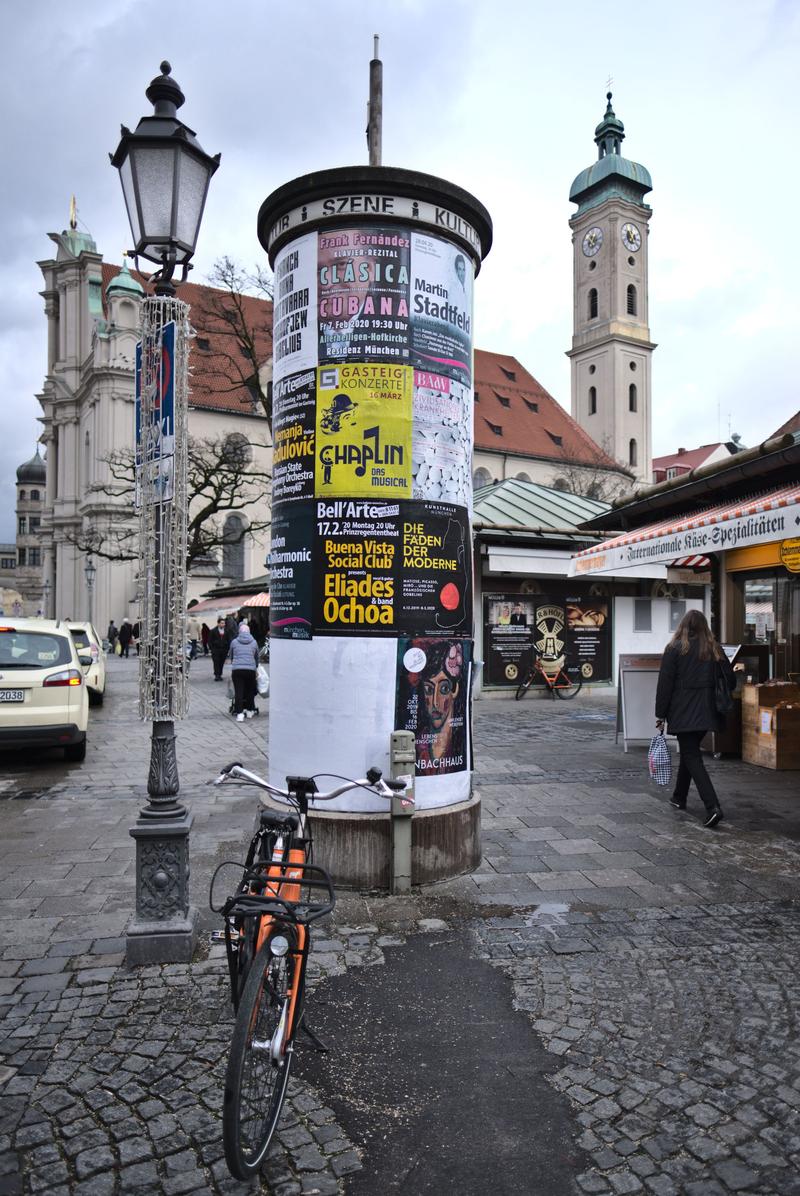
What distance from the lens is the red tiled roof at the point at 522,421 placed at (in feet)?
200

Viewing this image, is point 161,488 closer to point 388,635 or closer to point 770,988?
point 388,635

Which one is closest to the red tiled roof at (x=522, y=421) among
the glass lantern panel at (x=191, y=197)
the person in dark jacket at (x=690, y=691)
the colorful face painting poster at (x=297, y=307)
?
the person in dark jacket at (x=690, y=691)

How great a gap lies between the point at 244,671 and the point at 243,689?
1.21 feet

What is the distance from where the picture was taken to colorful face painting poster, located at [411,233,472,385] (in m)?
5.61

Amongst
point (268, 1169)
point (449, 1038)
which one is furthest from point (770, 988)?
point (268, 1169)

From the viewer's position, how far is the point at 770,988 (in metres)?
4.11

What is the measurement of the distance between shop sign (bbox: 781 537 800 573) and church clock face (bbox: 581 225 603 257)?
2581 inches

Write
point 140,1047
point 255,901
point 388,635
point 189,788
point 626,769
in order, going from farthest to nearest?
point 626,769 → point 189,788 → point 388,635 → point 140,1047 → point 255,901

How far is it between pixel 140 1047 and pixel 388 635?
2717 millimetres

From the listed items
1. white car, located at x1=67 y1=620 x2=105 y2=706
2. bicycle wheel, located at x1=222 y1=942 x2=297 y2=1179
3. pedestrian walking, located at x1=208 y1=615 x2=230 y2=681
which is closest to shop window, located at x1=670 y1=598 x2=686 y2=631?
pedestrian walking, located at x1=208 y1=615 x2=230 y2=681

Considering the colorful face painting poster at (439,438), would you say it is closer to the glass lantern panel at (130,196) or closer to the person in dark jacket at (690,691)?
the glass lantern panel at (130,196)

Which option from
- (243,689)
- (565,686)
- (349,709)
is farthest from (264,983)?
(565,686)

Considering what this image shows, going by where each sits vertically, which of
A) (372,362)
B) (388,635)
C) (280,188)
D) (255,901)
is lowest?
(255,901)

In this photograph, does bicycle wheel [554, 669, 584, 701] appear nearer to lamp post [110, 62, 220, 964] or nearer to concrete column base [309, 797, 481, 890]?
concrete column base [309, 797, 481, 890]
